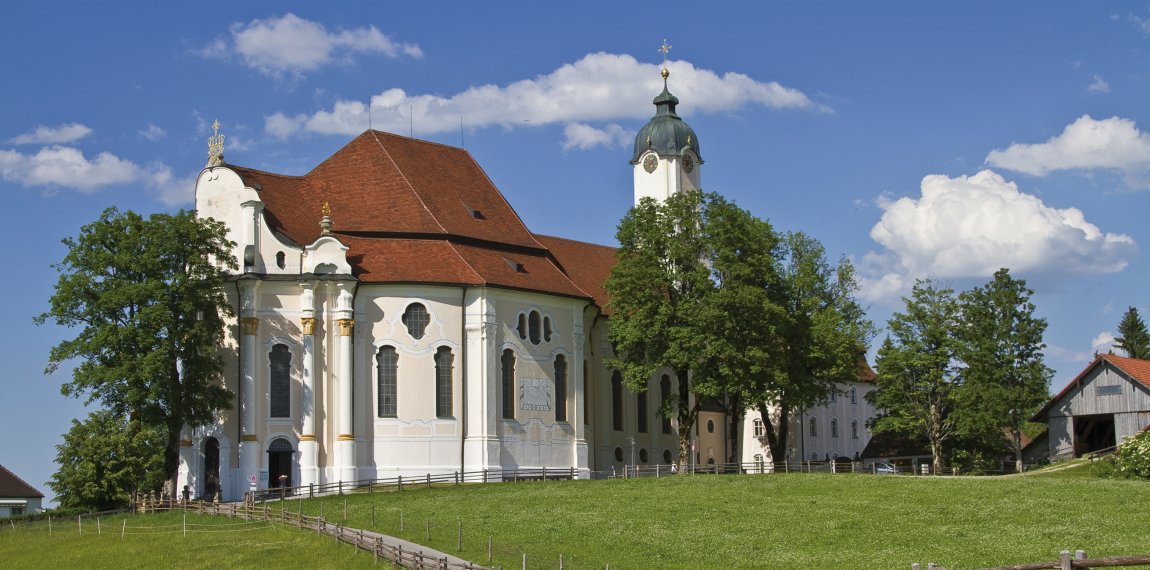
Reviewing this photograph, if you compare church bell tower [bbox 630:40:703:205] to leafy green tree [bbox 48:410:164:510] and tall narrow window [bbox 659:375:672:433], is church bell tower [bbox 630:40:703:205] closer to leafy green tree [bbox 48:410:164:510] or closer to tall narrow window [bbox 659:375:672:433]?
tall narrow window [bbox 659:375:672:433]

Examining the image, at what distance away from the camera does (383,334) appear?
5744cm

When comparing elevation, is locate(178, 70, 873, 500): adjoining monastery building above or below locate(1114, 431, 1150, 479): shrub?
above

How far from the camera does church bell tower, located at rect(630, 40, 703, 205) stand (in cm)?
7438

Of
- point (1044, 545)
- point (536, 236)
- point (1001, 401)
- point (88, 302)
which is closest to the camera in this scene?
point (1044, 545)

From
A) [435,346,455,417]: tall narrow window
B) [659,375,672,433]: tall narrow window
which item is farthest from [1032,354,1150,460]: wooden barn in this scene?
[435,346,455,417]: tall narrow window

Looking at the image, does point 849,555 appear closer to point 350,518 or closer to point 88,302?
point 350,518

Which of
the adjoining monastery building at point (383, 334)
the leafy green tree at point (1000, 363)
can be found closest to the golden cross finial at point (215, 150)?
the adjoining monastery building at point (383, 334)

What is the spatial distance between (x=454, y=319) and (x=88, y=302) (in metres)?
14.4

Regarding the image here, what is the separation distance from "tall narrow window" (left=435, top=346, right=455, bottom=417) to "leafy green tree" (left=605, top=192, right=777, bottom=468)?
733cm

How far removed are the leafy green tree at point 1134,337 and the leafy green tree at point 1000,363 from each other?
2514 cm

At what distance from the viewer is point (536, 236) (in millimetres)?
71375

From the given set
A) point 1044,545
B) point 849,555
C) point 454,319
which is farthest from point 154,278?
point 1044,545

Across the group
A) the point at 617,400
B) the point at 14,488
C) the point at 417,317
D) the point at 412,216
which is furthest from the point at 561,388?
the point at 14,488

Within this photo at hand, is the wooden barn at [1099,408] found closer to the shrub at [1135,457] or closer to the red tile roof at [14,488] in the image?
the shrub at [1135,457]
